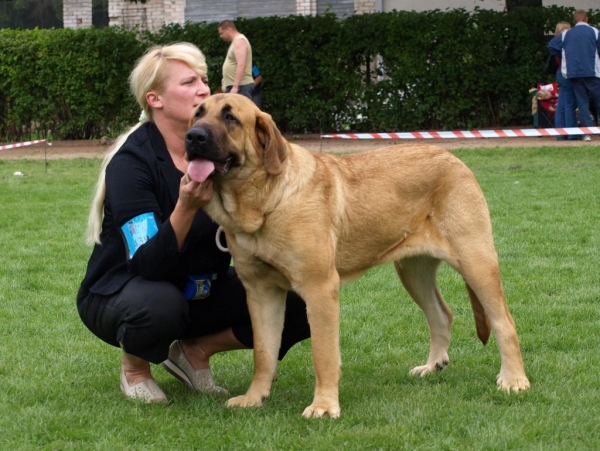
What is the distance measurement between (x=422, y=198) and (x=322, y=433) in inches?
53.5

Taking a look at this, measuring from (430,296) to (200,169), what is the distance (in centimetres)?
181

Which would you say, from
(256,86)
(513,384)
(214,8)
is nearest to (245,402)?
(513,384)

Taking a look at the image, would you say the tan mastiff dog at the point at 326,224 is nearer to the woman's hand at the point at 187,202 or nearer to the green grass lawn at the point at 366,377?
the woman's hand at the point at 187,202

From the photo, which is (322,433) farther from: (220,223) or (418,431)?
(220,223)

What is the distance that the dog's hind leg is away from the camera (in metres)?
5.11

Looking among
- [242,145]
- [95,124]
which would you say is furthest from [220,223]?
[95,124]

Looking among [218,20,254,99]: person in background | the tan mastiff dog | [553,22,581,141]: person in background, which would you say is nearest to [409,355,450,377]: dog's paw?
the tan mastiff dog

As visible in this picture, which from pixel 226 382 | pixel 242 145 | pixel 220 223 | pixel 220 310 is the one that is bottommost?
pixel 226 382

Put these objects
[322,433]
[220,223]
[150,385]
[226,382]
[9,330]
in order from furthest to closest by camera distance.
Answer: [9,330] < [226,382] < [150,385] < [220,223] < [322,433]

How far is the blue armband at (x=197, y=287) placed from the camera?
4645mm

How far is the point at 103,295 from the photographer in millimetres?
4465

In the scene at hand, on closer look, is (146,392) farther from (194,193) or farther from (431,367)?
(431,367)

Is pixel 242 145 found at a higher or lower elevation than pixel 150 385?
higher

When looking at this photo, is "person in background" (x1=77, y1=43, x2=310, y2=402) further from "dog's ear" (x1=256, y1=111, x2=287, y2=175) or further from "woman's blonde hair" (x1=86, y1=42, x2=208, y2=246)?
"dog's ear" (x1=256, y1=111, x2=287, y2=175)
